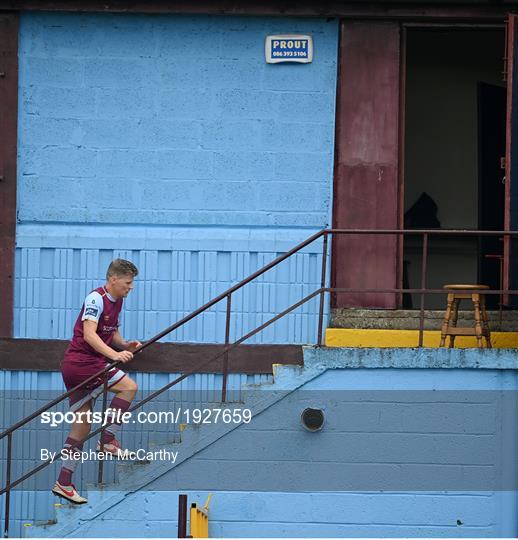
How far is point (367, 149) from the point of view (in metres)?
11.5

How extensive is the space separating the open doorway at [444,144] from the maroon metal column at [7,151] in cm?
486

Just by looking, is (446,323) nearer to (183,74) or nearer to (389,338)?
(389,338)

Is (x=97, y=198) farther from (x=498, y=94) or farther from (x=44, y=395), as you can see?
(x=498, y=94)

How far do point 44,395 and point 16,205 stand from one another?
166 cm

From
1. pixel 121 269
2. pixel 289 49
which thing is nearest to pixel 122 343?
pixel 121 269

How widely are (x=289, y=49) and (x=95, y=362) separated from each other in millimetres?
3239

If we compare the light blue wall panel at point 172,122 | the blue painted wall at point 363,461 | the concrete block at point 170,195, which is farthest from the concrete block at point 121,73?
the blue painted wall at point 363,461

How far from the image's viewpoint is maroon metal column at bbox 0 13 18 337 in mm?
11594

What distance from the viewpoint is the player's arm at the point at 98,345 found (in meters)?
10.0

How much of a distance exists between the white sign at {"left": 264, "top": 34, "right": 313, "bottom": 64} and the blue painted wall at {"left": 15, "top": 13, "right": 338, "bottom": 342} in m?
0.07

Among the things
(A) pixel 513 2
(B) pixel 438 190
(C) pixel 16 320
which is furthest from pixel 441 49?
(C) pixel 16 320

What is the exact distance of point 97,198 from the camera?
1164 cm

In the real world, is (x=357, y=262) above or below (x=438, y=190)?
below

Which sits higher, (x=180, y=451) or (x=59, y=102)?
(x=59, y=102)
